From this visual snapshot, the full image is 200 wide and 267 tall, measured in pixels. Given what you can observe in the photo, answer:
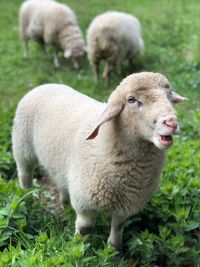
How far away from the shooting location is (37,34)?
8578 millimetres

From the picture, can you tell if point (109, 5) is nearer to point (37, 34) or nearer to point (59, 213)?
point (37, 34)

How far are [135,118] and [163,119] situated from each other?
0.31m

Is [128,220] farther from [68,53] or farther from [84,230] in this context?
[68,53]

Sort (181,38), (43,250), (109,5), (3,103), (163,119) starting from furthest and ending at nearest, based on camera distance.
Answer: (109,5) < (181,38) < (3,103) < (43,250) < (163,119)

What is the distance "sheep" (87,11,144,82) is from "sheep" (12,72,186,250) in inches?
130

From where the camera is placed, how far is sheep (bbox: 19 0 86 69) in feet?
27.1

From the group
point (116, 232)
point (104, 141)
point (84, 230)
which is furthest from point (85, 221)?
point (104, 141)

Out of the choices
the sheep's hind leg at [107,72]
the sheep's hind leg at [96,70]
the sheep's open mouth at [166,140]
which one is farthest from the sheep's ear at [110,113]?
the sheep's hind leg at [96,70]

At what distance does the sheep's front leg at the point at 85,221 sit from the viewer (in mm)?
3416

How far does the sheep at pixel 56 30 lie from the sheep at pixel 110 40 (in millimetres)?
866

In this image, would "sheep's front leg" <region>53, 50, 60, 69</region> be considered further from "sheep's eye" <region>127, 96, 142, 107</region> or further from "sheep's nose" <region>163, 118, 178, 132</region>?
"sheep's nose" <region>163, 118, 178, 132</region>

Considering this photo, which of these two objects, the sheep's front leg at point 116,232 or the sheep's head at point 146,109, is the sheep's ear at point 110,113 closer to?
the sheep's head at point 146,109

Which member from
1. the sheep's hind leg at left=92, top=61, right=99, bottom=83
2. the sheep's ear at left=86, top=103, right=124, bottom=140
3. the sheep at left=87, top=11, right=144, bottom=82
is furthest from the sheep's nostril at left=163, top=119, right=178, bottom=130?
the sheep's hind leg at left=92, top=61, right=99, bottom=83

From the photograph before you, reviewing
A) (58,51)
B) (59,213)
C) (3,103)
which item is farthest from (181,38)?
(59,213)
